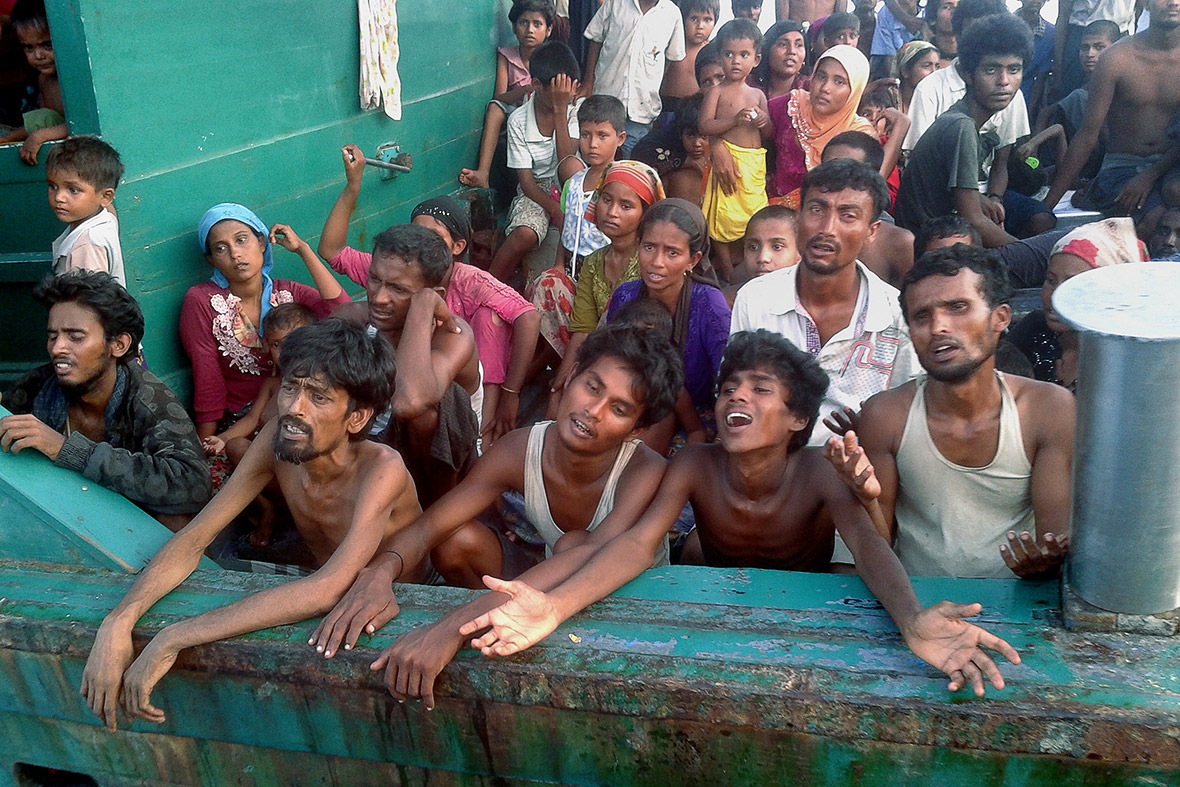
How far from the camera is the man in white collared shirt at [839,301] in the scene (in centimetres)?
332

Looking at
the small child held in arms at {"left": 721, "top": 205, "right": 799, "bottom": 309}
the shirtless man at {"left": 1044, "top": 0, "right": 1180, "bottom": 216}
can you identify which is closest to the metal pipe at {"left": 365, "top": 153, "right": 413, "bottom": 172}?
the small child held in arms at {"left": 721, "top": 205, "right": 799, "bottom": 309}

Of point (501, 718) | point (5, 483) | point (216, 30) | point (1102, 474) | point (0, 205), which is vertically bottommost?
point (501, 718)

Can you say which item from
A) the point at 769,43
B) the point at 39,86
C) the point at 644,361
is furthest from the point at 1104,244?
the point at 39,86

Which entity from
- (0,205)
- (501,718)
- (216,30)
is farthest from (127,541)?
(216,30)

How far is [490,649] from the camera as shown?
2033 millimetres

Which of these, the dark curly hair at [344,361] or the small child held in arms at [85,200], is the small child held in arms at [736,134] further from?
the small child held in arms at [85,200]

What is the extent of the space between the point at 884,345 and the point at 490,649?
75.6 inches

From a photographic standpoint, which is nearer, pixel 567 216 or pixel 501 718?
pixel 501 718

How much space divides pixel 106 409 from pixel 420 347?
104 centimetres

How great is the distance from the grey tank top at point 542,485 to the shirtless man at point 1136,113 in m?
3.69

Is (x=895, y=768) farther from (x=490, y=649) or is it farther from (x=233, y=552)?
(x=233, y=552)

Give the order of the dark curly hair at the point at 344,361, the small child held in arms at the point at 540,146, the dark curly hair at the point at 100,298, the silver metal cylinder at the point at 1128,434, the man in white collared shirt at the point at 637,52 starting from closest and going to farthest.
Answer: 1. the silver metal cylinder at the point at 1128,434
2. the dark curly hair at the point at 344,361
3. the dark curly hair at the point at 100,298
4. the small child held in arms at the point at 540,146
5. the man in white collared shirt at the point at 637,52

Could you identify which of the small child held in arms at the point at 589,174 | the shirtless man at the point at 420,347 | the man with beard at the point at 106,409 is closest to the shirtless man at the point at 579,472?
the shirtless man at the point at 420,347

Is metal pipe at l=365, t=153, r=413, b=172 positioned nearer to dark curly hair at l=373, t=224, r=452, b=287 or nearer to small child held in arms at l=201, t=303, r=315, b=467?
small child held in arms at l=201, t=303, r=315, b=467
